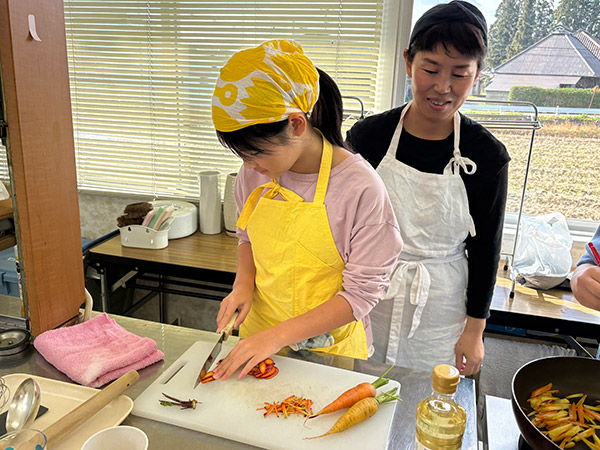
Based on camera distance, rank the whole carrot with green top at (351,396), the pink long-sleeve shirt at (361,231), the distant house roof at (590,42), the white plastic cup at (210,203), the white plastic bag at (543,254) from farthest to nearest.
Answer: the white plastic cup at (210,203)
the distant house roof at (590,42)
the white plastic bag at (543,254)
the pink long-sleeve shirt at (361,231)
the whole carrot with green top at (351,396)

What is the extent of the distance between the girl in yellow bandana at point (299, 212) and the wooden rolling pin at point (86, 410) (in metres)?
0.19

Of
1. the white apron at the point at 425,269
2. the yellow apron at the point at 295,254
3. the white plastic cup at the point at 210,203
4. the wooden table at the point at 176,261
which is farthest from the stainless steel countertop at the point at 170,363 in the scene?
the white plastic cup at the point at 210,203

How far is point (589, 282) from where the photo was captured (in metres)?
1.32

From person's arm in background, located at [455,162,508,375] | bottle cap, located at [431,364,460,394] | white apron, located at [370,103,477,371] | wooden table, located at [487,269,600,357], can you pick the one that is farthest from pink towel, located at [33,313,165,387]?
wooden table, located at [487,269,600,357]

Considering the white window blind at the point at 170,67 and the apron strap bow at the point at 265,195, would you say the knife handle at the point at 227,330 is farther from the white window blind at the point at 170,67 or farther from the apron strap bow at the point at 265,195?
the white window blind at the point at 170,67

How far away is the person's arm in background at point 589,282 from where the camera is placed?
1305 millimetres

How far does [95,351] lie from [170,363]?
0.51ft

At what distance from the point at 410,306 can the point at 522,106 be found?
139cm

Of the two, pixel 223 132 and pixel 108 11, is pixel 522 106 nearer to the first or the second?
pixel 223 132

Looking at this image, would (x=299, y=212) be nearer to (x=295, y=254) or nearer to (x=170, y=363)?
(x=295, y=254)

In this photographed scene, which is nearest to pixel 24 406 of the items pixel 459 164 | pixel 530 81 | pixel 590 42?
pixel 459 164

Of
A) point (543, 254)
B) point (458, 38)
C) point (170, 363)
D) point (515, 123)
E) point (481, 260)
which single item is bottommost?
point (543, 254)

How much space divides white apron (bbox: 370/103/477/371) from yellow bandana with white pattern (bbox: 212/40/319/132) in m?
0.61

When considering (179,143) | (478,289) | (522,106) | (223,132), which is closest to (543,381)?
(478,289)
